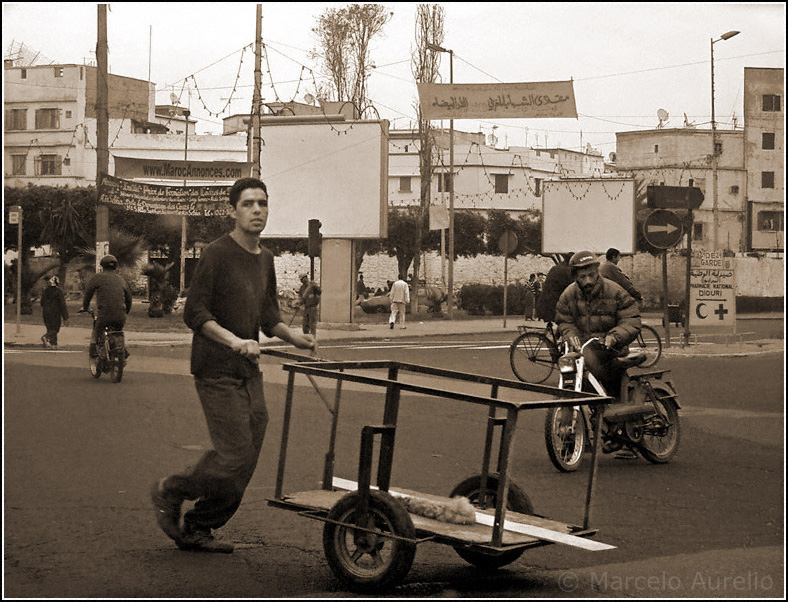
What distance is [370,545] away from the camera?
409cm

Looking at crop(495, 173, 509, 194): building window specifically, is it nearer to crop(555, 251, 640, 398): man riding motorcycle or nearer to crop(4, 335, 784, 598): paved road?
crop(4, 335, 784, 598): paved road

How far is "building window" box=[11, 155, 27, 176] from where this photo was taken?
907 cm

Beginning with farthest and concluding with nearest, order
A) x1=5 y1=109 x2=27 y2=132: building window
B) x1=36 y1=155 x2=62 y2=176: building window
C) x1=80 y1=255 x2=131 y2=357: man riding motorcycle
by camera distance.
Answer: x1=80 y1=255 x2=131 y2=357: man riding motorcycle
x1=36 y1=155 x2=62 y2=176: building window
x1=5 y1=109 x2=27 y2=132: building window

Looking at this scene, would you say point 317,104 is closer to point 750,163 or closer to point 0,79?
point 750,163

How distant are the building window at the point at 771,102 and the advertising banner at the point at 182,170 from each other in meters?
3.71

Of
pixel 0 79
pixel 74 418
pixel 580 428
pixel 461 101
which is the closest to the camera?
pixel 0 79

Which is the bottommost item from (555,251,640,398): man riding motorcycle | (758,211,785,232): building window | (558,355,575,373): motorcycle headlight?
(558,355,575,373): motorcycle headlight

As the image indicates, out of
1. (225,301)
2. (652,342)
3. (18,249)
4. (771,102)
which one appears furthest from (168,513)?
(652,342)

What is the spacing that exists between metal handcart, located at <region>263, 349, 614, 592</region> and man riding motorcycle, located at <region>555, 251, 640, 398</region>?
9.32 feet

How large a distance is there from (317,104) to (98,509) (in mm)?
4976

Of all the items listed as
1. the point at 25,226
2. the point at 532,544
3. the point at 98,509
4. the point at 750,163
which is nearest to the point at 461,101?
the point at 750,163

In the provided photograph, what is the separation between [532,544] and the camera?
410cm

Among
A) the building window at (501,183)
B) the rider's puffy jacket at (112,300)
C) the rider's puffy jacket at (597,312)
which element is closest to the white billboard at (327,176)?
the rider's puffy jacket at (112,300)

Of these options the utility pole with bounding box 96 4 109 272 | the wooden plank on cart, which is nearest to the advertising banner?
the utility pole with bounding box 96 4 109 272
